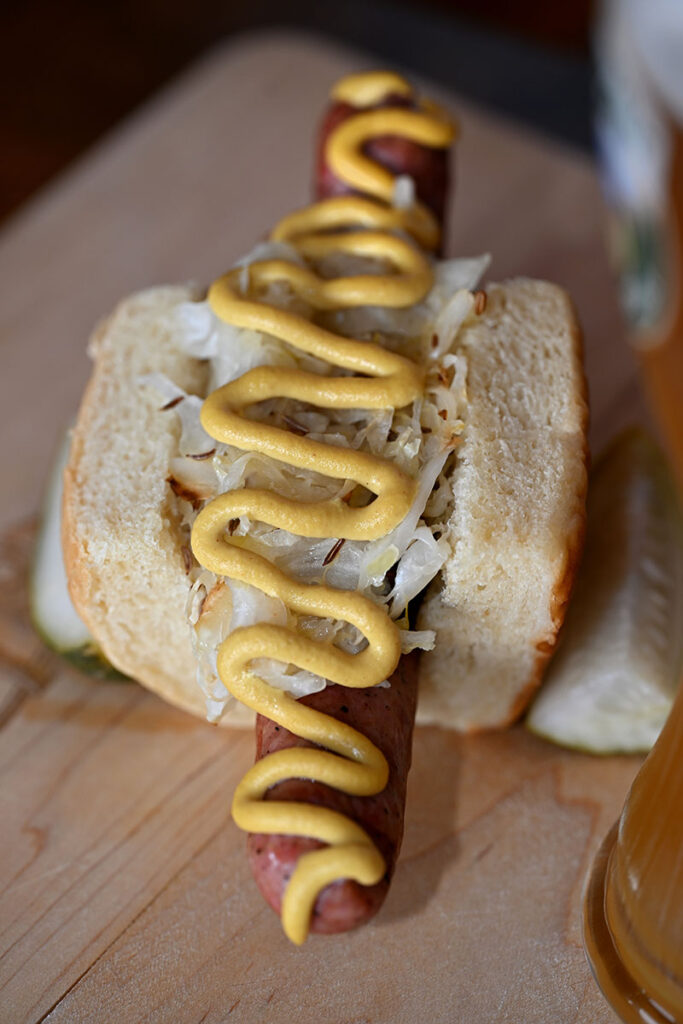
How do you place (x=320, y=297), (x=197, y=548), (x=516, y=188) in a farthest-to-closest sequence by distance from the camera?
1. (x=516, y=188)
2. (x=320, y=297)
3. (x=197, y=548)

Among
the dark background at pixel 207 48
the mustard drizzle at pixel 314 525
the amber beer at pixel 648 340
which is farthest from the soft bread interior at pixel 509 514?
the dark background at pixel 207 48

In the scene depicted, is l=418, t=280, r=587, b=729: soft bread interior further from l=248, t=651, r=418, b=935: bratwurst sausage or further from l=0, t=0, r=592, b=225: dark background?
l=0, t=0, r=592, b=225: dark background

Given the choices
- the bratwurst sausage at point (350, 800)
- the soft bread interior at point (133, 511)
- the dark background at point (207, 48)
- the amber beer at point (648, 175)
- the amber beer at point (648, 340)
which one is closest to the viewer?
the bratwurst sausage at point (350, 800)

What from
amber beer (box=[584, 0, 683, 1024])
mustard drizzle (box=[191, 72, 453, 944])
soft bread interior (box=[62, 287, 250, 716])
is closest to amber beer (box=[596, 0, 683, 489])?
amber beer (box=[584, 0, 683, 1024])

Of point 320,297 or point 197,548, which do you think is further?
point 320,297

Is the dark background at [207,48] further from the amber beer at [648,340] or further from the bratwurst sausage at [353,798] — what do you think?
the bratwurst sausage at [353,798]

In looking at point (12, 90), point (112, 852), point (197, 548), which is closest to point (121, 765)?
point (112, 852)

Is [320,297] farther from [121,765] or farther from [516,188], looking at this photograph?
[516,188]
